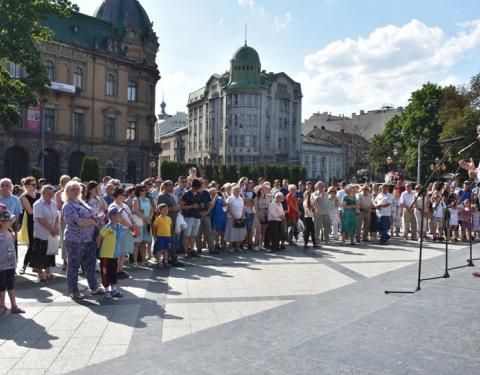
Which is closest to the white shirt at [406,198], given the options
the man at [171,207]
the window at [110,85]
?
the man at [171,207]

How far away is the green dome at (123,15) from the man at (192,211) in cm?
5170

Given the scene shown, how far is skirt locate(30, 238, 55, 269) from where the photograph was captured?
948cm

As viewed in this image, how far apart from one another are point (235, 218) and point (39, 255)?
6.06 m

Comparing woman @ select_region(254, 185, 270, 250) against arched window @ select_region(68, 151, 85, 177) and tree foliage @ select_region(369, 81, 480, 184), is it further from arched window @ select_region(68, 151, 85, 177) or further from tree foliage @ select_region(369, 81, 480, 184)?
arched window @ select_region(68, 151, 85, 177)

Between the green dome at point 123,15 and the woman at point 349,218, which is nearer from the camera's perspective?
the woman at point 349,218

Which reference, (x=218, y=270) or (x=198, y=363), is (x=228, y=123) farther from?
(x=198, y=363)

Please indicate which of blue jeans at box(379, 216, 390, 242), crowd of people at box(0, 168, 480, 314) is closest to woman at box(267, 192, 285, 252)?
crowd of people at box(0, 168, 480, 314)

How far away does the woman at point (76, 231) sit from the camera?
26.6 feet

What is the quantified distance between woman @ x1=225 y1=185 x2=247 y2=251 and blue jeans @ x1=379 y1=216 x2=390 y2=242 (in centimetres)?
536

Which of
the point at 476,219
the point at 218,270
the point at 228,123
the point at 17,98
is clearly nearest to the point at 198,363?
the point at 218,270

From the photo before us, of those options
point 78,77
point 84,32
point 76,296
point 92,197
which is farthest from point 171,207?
point 84,32

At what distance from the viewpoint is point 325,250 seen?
14734mm

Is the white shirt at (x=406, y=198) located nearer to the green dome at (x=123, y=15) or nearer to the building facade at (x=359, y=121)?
the green dome at (x=123, y=15)

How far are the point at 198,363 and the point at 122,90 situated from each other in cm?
5642
